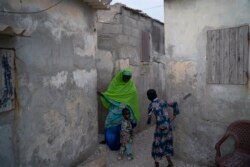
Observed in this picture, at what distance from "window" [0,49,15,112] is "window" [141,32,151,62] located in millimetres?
4790

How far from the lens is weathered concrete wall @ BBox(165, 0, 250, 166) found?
4449mm

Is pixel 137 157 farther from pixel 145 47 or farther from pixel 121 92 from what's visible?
pixel 145 47

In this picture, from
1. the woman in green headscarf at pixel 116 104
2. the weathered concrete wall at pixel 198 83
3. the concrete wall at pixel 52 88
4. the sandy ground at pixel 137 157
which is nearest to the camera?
the concrete wall at pixel 52 88

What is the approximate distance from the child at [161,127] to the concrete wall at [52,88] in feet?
4.43

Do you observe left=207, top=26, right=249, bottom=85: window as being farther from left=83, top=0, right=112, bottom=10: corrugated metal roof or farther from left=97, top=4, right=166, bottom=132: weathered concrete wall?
left=97, top=4, right=166, bottom=132: weathered concrete wall

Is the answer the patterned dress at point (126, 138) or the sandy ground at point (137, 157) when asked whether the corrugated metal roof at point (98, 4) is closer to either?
the patterned dress at point (126, 138)

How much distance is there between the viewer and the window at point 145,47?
25.9ft

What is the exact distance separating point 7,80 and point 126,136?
3.02m

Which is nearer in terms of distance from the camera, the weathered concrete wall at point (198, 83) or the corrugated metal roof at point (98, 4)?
the weathered concrete wall at point (198, 83)

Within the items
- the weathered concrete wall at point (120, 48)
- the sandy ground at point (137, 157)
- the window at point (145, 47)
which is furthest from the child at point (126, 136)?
the window at point (145, 47)

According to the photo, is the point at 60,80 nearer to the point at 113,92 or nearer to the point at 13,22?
the point at 13,22

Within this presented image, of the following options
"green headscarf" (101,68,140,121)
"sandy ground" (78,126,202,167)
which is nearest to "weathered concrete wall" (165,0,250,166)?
"sandy ground" (78,126,202,167)

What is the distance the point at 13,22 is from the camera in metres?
3.45

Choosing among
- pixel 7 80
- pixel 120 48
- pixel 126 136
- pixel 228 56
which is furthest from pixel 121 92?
pixel 7 80
